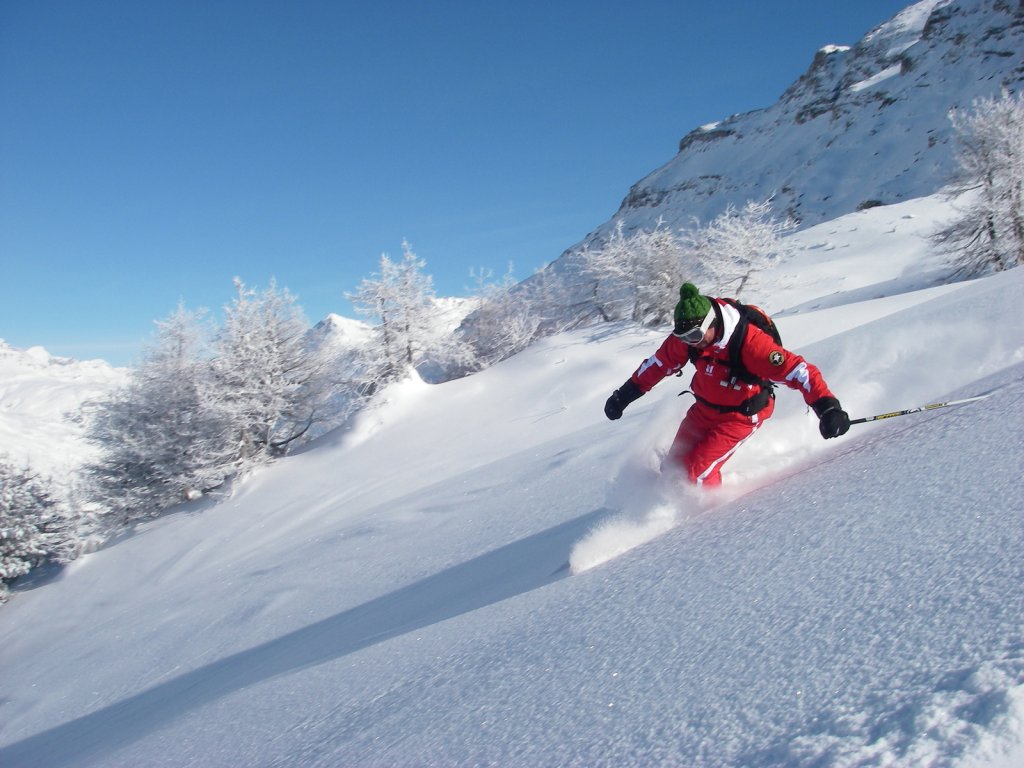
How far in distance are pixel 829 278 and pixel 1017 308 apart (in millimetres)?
27903

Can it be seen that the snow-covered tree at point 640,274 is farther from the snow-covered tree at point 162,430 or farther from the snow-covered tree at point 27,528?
the snow-covered tree at point 27,528

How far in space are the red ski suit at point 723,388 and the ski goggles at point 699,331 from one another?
9 centimetres

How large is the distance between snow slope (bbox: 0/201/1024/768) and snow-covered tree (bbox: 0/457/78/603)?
11598mm

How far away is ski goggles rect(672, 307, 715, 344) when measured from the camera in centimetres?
362

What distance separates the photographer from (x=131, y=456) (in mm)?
20625

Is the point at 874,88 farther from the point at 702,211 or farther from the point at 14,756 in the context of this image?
the point at 14,756

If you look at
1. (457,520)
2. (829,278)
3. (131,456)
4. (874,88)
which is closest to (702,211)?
(874,88)

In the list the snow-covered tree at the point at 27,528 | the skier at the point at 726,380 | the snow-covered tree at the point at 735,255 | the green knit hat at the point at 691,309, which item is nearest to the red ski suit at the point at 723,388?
the skier at the point at 726,380

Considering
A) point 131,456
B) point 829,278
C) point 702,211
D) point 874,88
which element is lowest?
point 829,278

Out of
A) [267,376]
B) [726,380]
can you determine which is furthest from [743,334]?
[267,376]

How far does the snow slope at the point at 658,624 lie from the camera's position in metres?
1.42

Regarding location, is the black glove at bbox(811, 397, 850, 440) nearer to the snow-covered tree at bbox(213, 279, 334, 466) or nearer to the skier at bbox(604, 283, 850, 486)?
the skier at bbox(604, 283, 850, 486)

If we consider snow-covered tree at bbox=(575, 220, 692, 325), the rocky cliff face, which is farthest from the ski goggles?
the rocky cliff face

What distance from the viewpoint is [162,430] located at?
20.7 m
